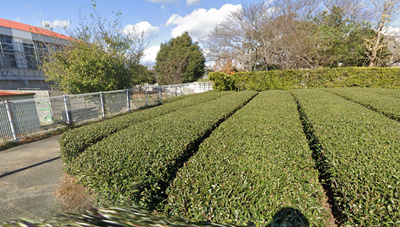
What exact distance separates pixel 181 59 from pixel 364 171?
35868 mm

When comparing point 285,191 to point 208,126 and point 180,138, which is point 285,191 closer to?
point 180,138

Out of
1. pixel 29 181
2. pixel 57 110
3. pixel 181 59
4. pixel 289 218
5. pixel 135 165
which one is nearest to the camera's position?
→ pixel 289 218

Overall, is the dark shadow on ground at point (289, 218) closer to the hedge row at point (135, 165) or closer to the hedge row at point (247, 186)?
the hedge row at point (247, 186)

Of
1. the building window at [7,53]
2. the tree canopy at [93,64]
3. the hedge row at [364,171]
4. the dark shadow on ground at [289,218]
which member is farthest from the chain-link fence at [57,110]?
the building window at [7,53]

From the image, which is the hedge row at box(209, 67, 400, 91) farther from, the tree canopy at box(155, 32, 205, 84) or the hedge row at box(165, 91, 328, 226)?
the hedge row at box(165, 91, 328, 226)

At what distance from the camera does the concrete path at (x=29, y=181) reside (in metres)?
3.23

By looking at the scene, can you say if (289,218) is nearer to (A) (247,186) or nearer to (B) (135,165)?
(A) (247,186)

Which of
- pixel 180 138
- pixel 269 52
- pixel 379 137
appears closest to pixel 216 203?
pixel 180 138

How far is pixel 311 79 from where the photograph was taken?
1955 cm

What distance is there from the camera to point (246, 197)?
1.92 metres

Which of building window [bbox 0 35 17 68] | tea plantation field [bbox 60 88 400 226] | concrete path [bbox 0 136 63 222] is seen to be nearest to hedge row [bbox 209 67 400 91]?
concrete path [bbox 0 136 63 222]

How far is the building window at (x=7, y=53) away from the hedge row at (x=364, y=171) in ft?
113

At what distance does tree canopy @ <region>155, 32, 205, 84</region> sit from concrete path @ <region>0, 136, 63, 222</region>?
87.9 ft

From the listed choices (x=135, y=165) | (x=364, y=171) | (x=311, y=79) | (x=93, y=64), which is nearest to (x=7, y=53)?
(x=93, y=64)
